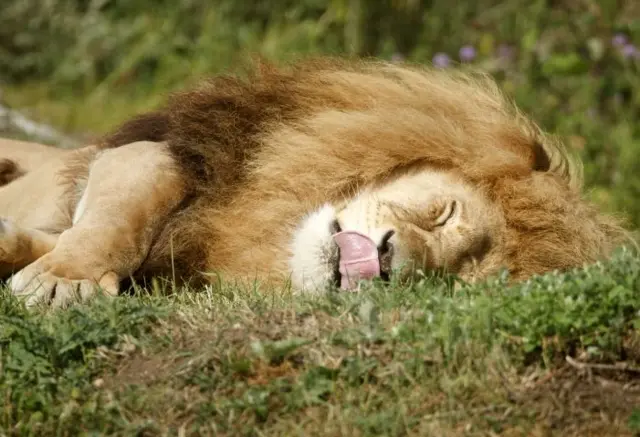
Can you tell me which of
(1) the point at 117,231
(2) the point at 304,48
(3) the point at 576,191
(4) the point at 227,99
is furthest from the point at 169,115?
(2) the point at 304,48

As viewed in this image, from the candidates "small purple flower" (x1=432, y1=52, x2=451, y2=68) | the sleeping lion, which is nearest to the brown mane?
the sleeping lion

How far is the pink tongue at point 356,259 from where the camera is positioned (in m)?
3.53

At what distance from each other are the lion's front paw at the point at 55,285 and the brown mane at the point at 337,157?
0.95 feet

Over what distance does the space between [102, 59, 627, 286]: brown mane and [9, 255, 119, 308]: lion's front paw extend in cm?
29

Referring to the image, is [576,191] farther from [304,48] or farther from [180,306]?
[304,48]

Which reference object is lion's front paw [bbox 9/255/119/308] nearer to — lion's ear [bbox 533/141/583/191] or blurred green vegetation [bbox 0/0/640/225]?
lion's ear [bbox 533/141/583/191]

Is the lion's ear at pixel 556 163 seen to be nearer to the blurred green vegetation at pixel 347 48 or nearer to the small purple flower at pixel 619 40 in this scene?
the blurred green vegetation at pixel 347 48

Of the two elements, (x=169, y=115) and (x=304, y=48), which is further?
(x=304, y=48)

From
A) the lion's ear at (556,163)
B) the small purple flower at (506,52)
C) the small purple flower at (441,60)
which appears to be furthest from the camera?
the small purple flower at (506,52)

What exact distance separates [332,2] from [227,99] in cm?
550

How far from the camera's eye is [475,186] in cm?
385

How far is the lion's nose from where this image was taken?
3.55 m

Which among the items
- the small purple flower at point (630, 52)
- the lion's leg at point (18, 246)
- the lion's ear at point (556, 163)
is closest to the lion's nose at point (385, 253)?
the lion's ear at point (556, 163)

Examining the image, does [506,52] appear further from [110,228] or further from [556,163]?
[110,228]
